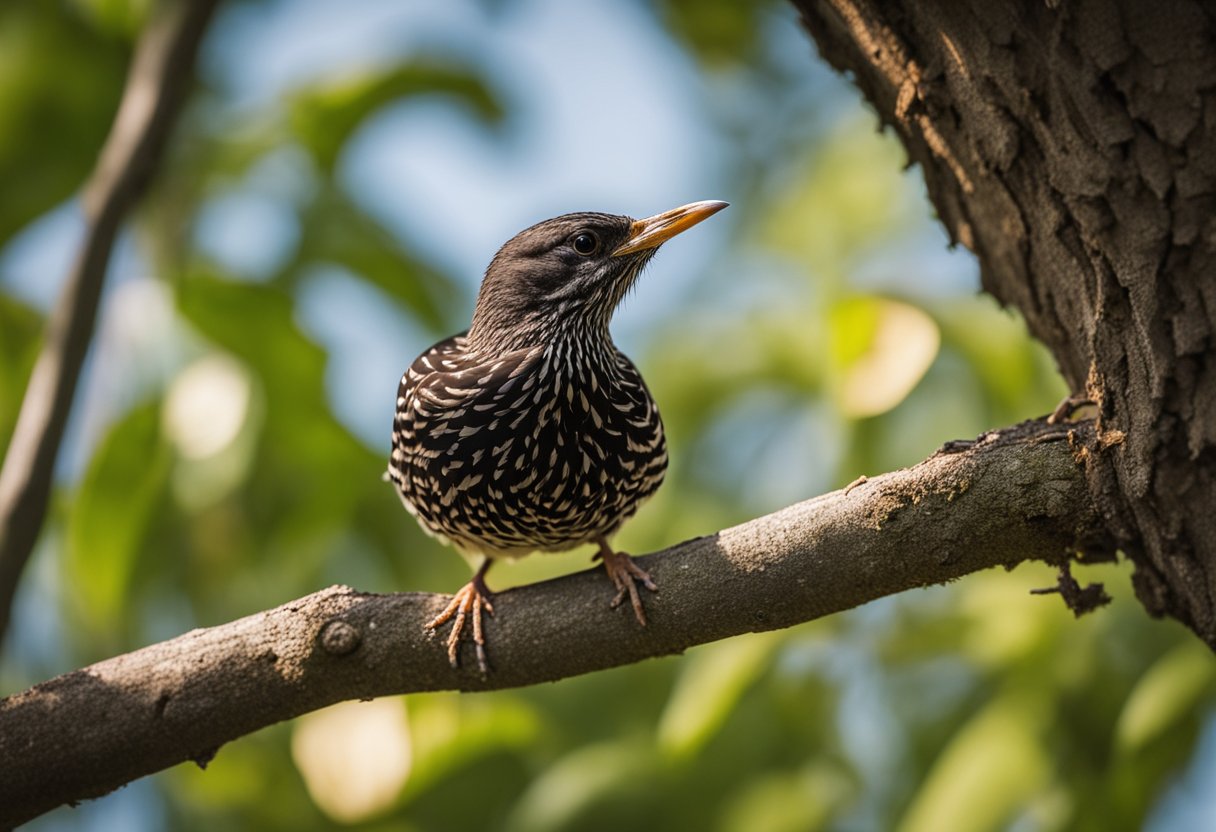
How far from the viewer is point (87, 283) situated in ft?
14.5

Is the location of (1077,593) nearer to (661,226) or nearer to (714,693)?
(714,693)

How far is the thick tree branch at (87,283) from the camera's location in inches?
162

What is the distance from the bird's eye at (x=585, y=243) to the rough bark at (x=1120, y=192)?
4.42 ft

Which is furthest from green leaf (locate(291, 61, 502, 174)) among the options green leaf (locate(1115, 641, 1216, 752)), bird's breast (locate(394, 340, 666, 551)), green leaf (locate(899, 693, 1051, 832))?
green leaf (locate(1115, 641, 1216, 752))

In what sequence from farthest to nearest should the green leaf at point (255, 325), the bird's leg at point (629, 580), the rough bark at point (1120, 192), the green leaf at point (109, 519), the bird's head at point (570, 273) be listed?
the green leaf at point (255, 325) → the green leaf at point (109, 519) → the bird's head at point (570, 273) → the bird's leg at point (629, 580) → the rough bark at point (1120, 192)

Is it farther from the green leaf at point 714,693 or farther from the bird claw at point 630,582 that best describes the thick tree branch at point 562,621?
the green leaf at point 714,693

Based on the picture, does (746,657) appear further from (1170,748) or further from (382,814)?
(382,814)

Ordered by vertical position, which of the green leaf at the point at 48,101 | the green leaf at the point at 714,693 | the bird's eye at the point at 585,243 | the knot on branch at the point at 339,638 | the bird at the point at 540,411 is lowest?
the green leaf at the point at 714,693

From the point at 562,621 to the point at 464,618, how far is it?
0.95ft

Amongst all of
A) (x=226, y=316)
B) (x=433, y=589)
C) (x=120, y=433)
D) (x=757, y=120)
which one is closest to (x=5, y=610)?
(x=120, y=433)

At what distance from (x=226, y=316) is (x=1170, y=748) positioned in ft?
12.0

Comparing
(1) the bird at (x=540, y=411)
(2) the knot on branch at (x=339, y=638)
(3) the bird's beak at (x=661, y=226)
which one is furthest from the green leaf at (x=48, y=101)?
(2) the knot on branch at (x=339, y=638)

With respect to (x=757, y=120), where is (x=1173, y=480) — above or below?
below

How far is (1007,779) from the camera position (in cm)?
418
